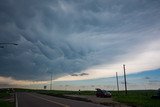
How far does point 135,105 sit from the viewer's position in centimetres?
2864

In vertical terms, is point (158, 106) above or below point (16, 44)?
below

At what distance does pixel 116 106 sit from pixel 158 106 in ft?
15.9

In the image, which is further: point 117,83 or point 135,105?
point 117,83

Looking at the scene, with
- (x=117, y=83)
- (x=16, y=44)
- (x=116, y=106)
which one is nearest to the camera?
(x=16, y=44)

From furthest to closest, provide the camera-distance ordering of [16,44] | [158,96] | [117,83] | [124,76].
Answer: [117,83] < [124,76] < [158,96] < [16,44]

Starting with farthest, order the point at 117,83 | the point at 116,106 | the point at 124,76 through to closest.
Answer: the point at 117,83 < the point at 124,76 < the point at 116,106

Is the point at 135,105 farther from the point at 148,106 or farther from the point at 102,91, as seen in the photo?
the point at 102,91

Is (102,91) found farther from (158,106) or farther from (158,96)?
(158,106)

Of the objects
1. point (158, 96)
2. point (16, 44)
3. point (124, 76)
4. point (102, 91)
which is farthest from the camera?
point (124, 76)

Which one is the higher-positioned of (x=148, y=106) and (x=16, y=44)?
(x=16, y=44)

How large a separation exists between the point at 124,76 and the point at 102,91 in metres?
14.5

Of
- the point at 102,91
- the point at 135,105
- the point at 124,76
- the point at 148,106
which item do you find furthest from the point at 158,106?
the point at 124,76

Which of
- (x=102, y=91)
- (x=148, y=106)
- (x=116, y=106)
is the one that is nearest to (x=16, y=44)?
(x=116, y=106)

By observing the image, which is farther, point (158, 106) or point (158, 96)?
point (158, 96)
